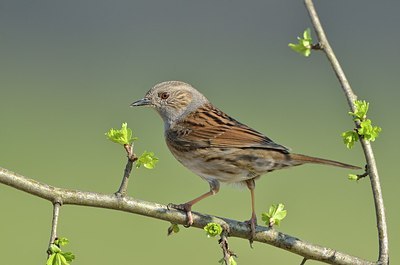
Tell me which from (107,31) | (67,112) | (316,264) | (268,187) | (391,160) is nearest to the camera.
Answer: (316,264)

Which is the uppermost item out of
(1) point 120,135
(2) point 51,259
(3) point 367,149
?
(3) point 367,149

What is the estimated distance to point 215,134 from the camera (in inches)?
195

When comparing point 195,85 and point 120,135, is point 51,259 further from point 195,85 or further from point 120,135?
point 195,85

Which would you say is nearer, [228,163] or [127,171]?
[127,171]

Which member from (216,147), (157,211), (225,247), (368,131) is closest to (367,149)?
(368,131)

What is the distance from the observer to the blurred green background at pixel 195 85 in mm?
10594

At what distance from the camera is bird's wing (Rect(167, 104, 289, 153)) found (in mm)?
4770

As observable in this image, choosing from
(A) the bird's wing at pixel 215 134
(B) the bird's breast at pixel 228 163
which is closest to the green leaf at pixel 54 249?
(B) the bird's breast at pixel 228 163

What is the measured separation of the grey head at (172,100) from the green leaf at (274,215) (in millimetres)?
1866

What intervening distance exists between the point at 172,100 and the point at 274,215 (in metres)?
2.03

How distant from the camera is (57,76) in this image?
18812 millimetres

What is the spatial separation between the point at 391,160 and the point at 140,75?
4974mm

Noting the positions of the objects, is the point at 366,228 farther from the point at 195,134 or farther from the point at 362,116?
the point at 362,116

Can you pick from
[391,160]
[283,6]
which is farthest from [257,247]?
[283,6]
